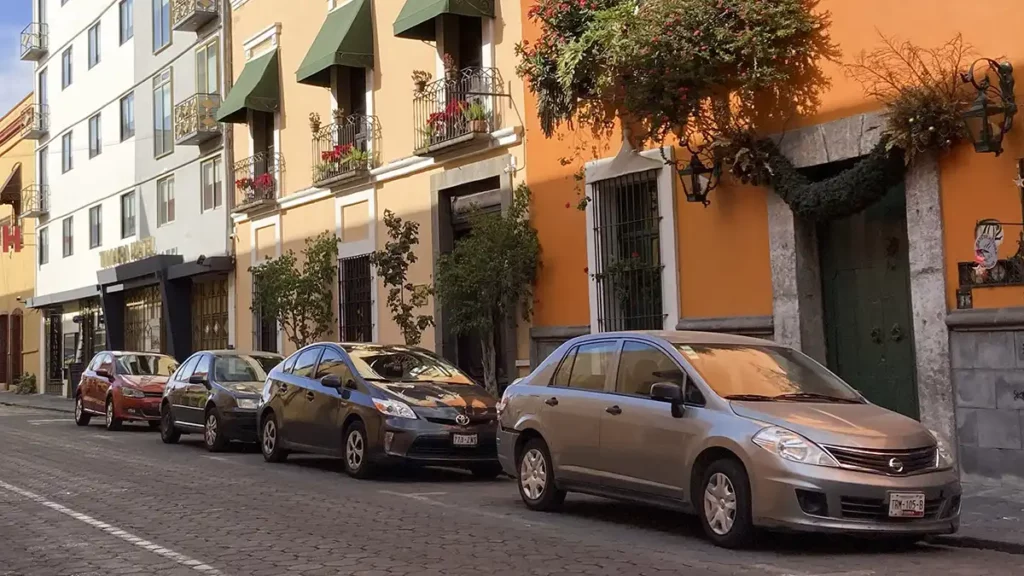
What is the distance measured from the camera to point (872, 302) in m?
13.3

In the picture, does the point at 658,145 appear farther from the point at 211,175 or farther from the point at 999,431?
the point at 211,175

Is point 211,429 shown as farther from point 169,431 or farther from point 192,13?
point 192,13

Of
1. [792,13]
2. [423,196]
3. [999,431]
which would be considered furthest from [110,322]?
[999,431]

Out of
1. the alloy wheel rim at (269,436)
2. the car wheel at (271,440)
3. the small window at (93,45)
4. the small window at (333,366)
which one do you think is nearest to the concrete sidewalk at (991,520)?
the small window at (333,366)

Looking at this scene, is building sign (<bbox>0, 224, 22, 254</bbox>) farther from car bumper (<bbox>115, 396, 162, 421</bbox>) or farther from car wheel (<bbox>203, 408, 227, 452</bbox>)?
car wheel (<bbox>203, 408, 227, 452</bbox>)

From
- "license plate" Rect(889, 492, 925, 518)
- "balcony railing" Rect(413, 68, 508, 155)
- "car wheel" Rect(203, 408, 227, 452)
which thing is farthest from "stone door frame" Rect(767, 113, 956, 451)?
"car wheel" Rect(203, 408, 227, 452)

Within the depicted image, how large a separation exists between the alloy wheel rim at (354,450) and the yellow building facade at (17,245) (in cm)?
3336

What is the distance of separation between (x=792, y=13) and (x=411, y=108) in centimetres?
908

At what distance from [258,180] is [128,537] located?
18207 millimetres

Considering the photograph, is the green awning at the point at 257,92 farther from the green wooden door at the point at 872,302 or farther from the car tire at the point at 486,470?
the green wooden door at the point at 872,302

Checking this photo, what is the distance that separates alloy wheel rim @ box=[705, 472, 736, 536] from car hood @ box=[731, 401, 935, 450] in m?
0.52

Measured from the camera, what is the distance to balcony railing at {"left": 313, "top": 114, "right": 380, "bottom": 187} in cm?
2219

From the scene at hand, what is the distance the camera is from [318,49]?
22.7 meters

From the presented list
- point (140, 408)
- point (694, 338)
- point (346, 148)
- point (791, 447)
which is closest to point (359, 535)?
point (694, 338)
